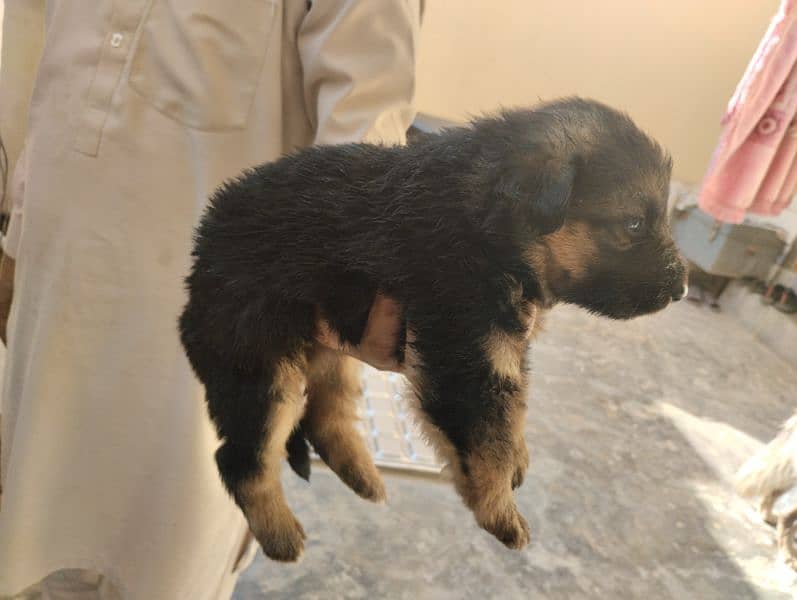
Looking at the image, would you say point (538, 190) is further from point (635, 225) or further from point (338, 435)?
point (338, 435)

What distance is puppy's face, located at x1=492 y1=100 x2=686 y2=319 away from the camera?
0.52 m

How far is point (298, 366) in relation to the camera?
23.4 inches

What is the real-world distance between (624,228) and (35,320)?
1.00 m

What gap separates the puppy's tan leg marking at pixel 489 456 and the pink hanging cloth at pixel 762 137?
2.29 m

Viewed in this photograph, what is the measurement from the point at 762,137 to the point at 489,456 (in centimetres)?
257

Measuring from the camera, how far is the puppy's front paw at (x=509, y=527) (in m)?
0.57

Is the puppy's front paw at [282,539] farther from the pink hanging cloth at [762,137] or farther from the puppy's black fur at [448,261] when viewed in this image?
the pink hanging cloth at [762,137]

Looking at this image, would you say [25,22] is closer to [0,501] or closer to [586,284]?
[0,501]

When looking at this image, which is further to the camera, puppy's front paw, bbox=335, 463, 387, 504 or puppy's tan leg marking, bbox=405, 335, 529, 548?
puppy's front paw, bbox=335, 463, 387, 504

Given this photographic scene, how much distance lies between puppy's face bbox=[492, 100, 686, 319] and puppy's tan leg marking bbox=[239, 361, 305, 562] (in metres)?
0.25

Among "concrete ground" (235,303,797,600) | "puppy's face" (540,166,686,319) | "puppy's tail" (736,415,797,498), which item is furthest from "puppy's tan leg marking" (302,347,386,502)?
"puppy's tail" (736,415,797,498)

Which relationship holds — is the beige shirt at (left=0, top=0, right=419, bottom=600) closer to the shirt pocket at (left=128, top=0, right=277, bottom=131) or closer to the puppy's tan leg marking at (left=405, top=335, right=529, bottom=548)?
the shirt pocket at (left=128, top=0, right=277, bottom=131)

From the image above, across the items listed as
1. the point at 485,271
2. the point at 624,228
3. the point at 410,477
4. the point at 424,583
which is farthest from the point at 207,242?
the point at 410,477

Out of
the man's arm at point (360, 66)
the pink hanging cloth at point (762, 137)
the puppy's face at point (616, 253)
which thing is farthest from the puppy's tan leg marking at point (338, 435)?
the pink hanging cloth at point (762, 137)
